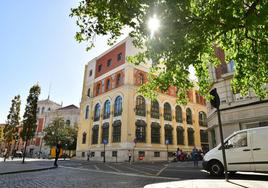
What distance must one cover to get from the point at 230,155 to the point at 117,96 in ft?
85.5

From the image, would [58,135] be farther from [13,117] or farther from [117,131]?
[117,131]

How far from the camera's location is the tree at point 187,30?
20.9ft

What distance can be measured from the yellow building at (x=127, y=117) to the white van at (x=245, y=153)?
20.9m

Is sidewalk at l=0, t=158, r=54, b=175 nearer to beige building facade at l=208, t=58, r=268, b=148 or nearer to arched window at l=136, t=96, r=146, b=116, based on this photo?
beige building facade at l=208, t=58, r=268, b=148

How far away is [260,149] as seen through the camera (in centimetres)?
818

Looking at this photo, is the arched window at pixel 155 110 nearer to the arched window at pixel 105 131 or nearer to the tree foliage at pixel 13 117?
the arched window at pixel 105 131

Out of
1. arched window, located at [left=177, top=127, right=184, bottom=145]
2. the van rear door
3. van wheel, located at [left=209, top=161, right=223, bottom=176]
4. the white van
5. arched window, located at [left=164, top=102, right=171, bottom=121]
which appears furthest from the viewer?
arched window, located at [left=177, top=127, right=184, bottom=145]

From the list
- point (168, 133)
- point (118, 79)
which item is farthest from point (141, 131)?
point (118, 79)

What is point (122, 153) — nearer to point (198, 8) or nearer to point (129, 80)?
point (129, 80)

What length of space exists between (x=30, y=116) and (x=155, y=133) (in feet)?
60.0

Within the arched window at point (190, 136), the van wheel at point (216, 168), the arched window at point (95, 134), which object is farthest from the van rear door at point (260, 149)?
the arched window at point (190, 136)

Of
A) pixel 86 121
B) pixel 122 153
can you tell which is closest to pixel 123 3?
pixel 122 153

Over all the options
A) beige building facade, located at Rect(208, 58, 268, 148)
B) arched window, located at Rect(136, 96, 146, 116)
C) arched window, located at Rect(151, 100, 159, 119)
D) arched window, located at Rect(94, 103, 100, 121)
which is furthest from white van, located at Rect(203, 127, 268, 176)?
arched window, located at Rect(94, 103, 100, 121)

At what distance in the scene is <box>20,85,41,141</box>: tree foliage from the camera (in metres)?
24.4
